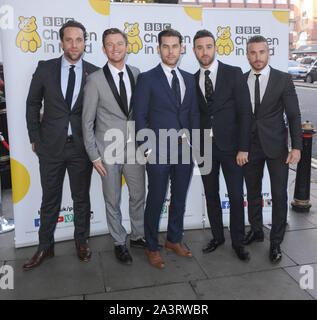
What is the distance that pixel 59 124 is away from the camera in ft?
11.1

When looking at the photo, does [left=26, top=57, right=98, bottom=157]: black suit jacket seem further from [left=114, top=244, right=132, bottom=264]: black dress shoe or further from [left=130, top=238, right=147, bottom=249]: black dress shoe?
[left=130, top=238, right=147, bottom=249]: black dress shoe

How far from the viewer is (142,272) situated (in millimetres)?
3381

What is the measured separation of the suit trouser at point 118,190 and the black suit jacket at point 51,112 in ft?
1.37

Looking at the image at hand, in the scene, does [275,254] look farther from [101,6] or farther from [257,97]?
[101,6]

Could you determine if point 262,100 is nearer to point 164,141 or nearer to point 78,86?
point 164,141

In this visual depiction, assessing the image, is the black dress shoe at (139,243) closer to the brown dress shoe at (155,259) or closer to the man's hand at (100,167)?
the brown dress shoe at (155,259)

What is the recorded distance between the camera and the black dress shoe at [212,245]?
3.78 meters

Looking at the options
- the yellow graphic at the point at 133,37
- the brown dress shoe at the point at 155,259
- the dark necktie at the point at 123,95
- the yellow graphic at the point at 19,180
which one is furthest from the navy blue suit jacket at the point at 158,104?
the yellow graphic at the point at 19,180

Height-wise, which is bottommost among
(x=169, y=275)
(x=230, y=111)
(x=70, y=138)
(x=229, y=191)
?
(x=169, y=275)

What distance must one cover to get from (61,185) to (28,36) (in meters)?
1.53

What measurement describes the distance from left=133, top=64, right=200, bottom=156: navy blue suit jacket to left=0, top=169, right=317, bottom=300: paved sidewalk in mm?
1309

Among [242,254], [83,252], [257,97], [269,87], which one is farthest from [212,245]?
[269,87]

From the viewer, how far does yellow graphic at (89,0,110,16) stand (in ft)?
12.7
